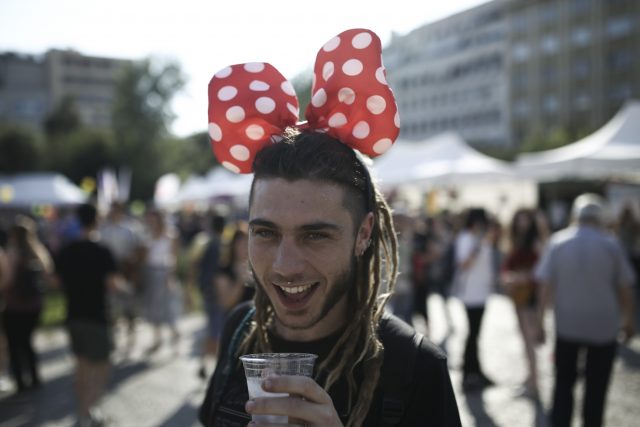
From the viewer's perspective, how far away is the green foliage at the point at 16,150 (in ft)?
155

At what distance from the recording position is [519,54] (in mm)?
65688

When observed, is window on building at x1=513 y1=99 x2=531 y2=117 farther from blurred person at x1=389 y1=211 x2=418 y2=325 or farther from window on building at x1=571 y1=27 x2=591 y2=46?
blurred person at x1=389 y1=211 x2=418 y2=325

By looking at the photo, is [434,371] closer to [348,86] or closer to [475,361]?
[348,86]

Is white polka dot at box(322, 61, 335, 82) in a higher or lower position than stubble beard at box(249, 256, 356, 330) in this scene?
higher

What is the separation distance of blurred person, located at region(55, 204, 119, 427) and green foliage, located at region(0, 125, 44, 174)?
46.9 metres

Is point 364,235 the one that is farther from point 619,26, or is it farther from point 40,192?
point 619,26

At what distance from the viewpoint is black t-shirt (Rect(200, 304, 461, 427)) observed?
63.9 inches

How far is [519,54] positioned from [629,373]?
6405cm

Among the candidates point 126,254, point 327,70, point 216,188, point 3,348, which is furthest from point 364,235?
point 216,188

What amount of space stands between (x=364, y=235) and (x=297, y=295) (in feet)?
0.90

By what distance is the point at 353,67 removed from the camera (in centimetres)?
191

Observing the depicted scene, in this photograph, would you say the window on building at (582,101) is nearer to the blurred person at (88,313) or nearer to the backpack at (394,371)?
the blurred person at (88,313)

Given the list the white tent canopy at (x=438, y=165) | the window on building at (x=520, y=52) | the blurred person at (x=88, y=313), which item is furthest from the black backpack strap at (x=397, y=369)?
the window on building at (x=520, y=52)

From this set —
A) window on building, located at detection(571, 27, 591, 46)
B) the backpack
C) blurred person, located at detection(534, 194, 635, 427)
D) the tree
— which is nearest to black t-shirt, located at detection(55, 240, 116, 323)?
blurred person, located at detection(534, 194, 635, 427)
